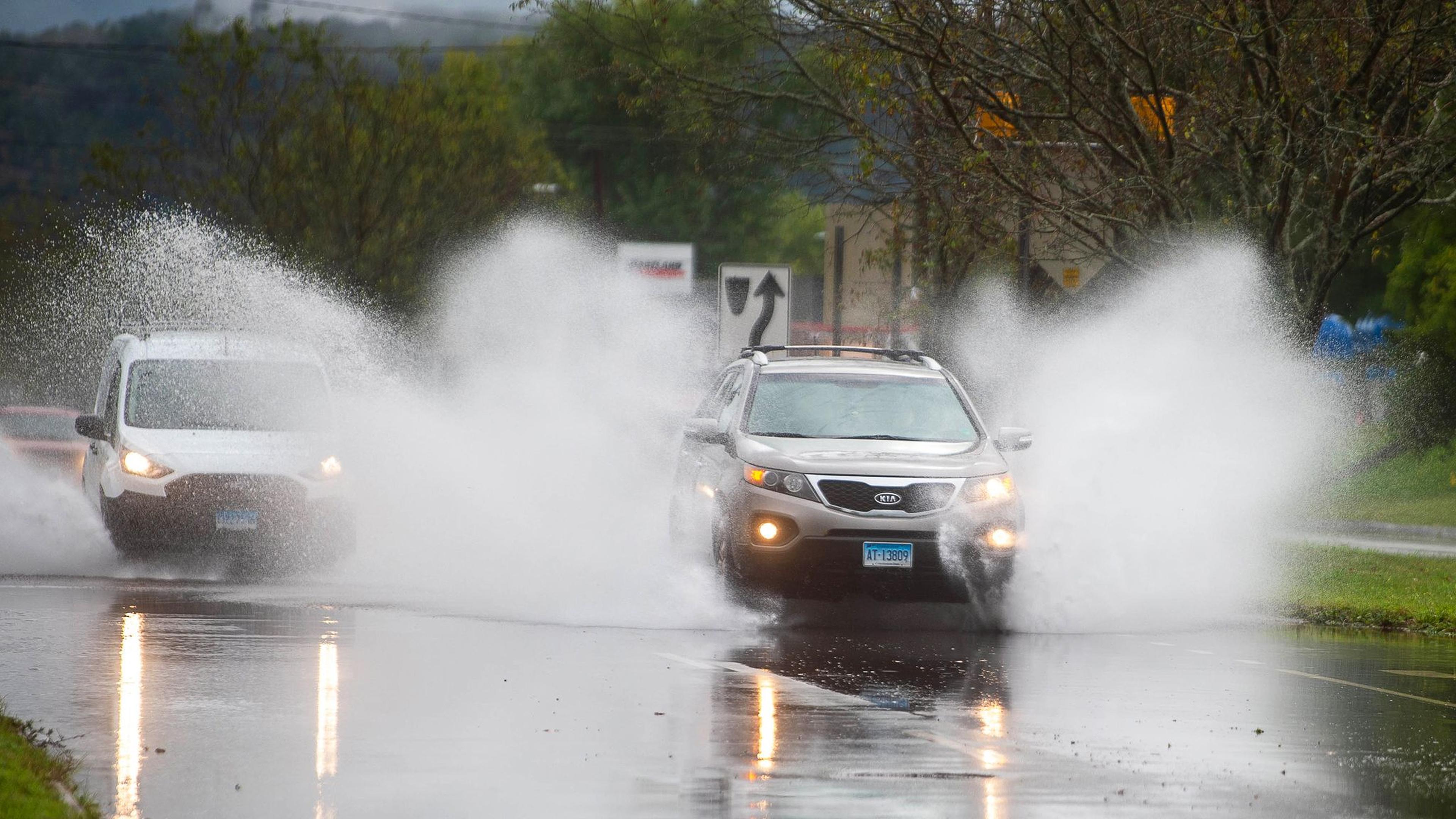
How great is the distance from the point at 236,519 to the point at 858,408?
5.63 meters

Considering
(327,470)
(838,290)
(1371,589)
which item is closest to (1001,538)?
(327,470)

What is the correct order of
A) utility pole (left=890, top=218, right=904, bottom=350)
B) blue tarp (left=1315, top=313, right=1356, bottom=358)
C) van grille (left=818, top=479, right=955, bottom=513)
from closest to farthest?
van grille (left=818, top=479, right=955, bottom=513) < utility pole (left=890, top=218, right=904, bottom=350) < blue tarp (left=1315, top=313, right=1356, bottom=358)

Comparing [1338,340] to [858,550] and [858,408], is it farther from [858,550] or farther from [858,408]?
[858,550]

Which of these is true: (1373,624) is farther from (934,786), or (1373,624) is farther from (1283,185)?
(934,786)

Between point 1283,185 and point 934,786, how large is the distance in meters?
12.0

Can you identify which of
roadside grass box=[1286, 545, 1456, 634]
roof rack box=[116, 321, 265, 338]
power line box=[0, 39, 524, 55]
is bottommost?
roadside grass box=[1286, 545, 1456, 634]

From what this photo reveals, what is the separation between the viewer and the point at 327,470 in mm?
19047

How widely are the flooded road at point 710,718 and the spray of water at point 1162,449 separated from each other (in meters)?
1.03

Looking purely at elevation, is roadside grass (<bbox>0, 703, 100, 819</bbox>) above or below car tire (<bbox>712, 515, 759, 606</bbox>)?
below

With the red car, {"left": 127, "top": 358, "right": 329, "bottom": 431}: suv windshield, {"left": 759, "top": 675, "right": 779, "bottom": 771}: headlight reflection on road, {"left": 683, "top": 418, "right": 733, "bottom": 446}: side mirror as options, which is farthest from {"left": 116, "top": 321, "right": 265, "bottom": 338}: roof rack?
{"left": 759, "top": 675, "right": 779, "bottom": 771}: headlight reflection on road

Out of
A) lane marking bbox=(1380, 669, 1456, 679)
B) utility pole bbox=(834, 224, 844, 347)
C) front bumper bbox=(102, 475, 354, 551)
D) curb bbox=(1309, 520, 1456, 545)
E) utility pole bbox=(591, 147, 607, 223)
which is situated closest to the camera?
lane marking bbox=(1380, 669, 1456, 679)

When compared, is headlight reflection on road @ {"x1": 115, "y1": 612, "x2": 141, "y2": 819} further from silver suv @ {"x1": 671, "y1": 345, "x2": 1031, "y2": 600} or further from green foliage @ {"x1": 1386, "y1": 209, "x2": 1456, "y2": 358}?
green foliage @ {"x1": 1386, "y1": 209, "x2": 1456, "y2": 358}

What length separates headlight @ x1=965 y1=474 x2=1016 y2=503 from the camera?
1473 cm

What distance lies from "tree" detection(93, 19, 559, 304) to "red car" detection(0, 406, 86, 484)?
15.0 metres
